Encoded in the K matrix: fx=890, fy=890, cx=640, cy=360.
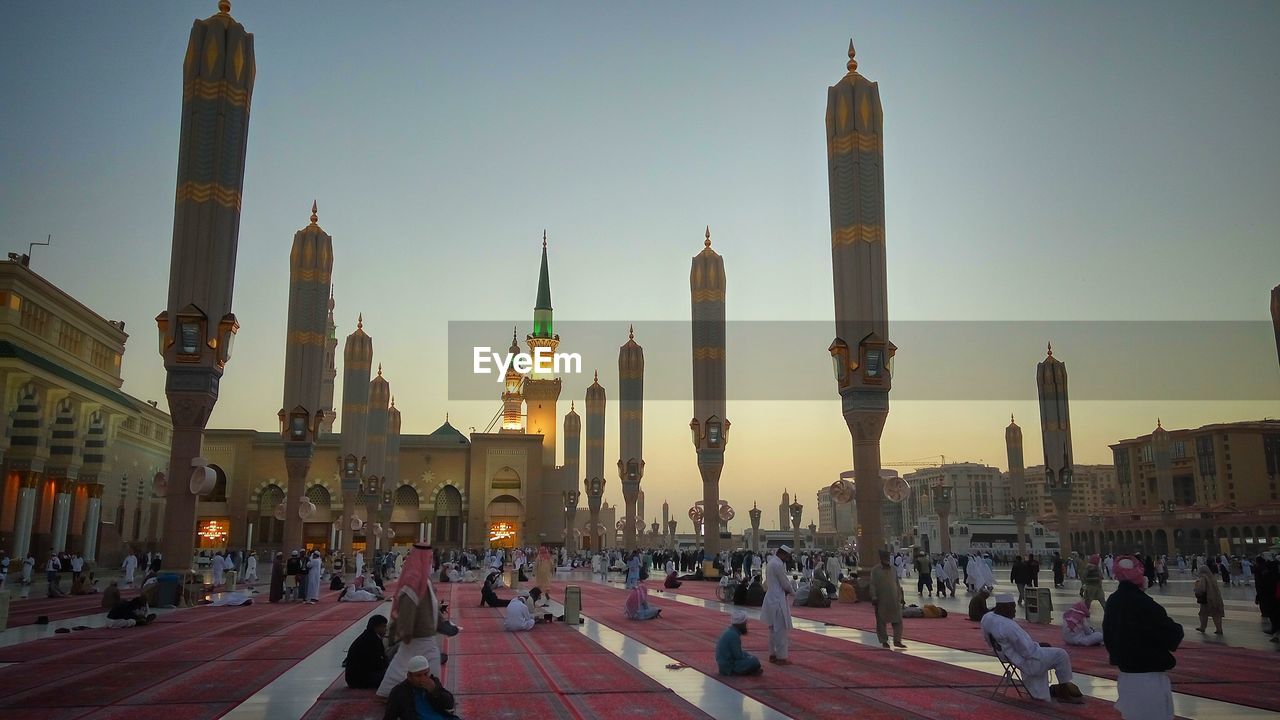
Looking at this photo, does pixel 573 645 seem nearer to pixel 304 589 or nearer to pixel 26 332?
pixel 304 589

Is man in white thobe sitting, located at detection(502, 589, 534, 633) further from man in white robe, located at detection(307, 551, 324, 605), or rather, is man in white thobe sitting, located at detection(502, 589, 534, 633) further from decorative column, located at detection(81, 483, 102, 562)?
decorative column, located at detection(81, 483, 102, 562)

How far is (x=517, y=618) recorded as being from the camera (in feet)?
46.9

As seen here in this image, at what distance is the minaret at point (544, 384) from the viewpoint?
256 ft

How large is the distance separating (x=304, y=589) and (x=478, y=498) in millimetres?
45268

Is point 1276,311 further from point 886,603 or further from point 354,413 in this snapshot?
point 354,413

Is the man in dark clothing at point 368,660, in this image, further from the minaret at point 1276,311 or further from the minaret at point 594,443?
the minaret at point 594,443

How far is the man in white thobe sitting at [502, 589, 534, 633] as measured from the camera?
14.3 m

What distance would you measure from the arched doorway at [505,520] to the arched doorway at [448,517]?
7.97ft

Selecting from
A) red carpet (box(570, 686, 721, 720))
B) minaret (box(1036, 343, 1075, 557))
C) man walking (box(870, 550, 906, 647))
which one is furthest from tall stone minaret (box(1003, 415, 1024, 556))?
red carpet (box(570, 686, 721, 720))

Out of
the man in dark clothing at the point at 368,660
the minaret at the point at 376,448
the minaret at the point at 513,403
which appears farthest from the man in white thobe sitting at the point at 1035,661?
the minaret at the point at 513,403

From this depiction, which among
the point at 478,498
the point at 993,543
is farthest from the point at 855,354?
the point at 993,543

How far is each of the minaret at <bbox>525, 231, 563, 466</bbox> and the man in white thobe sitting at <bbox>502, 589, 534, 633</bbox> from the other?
58662 mm

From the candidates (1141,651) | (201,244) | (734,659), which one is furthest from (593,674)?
(201,244)

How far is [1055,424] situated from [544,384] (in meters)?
47.2
